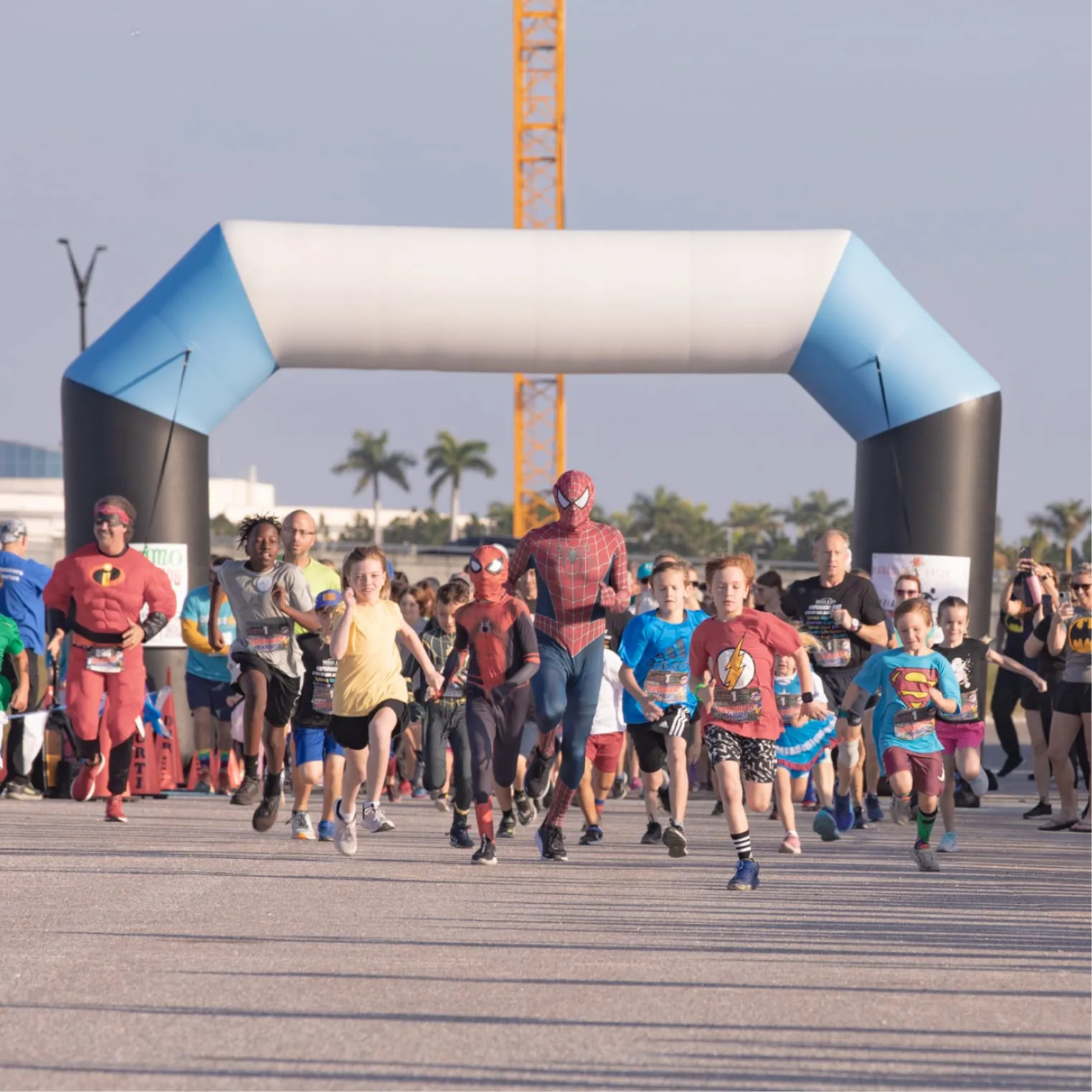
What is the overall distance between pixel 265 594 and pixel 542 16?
3936 cm

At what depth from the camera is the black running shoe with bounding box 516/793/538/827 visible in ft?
43.0

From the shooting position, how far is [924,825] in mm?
10453

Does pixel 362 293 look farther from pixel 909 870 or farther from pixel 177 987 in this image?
pixel 177 987

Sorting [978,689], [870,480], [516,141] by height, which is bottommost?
[978,689]

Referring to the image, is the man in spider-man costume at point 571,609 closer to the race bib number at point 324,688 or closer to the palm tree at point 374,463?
the race bib number at point 324,688

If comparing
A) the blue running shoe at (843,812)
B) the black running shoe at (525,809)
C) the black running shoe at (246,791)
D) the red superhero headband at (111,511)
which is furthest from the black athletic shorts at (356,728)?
the blue running shoe at (843,812)

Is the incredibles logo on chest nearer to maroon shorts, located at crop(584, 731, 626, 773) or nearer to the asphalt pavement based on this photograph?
the asphalt pavement

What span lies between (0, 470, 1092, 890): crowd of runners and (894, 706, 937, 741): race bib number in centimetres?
Result: 1

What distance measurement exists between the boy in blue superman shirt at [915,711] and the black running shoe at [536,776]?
332 centimetres

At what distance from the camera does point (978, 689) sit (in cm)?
1297

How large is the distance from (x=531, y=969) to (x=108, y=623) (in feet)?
19.8

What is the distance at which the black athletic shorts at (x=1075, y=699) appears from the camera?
483 inches

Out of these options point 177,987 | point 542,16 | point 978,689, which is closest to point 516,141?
point 542,16

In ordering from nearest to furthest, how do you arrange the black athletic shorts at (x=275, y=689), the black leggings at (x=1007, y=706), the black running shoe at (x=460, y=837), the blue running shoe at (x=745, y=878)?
1. the blue running shoe at (x=745, y=878)
2. the black running shoe at (x=460, y=837)
3. the black athletic shorts at (x=275, y=689)
4. the black leggings at (x=1007, y=706)
